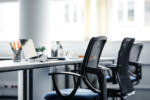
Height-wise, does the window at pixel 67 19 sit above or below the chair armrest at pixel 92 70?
above

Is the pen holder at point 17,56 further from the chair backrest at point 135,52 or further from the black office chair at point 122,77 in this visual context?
the chair backrest at point 135,52

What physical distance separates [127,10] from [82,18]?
84 centimetres

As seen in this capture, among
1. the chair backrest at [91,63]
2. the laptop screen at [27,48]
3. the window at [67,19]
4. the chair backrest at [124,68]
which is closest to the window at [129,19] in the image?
the window at [67,19]

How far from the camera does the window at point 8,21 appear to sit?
5.62 metres

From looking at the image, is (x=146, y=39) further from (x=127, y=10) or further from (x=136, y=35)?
(x=127, y=10)

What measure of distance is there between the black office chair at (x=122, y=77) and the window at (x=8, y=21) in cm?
305

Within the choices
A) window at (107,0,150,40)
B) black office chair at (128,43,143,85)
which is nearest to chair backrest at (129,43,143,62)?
black office chair at (128,43,143,85)

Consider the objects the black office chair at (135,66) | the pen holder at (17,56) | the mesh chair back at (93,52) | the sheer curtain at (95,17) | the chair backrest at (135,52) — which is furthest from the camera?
the sheer curtain at (95,17)

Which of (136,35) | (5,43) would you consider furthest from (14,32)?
(136,35)

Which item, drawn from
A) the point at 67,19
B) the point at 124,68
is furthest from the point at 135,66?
the point at 67,19

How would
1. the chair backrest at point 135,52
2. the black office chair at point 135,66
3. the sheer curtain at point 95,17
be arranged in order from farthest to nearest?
the sheer curtain at point 95,17
the chair backrest at point 135,52
the black office chair at point 135,66

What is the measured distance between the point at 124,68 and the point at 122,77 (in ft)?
0.46

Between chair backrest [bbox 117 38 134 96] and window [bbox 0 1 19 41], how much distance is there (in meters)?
3.04

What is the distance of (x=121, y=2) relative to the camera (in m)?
5.18
